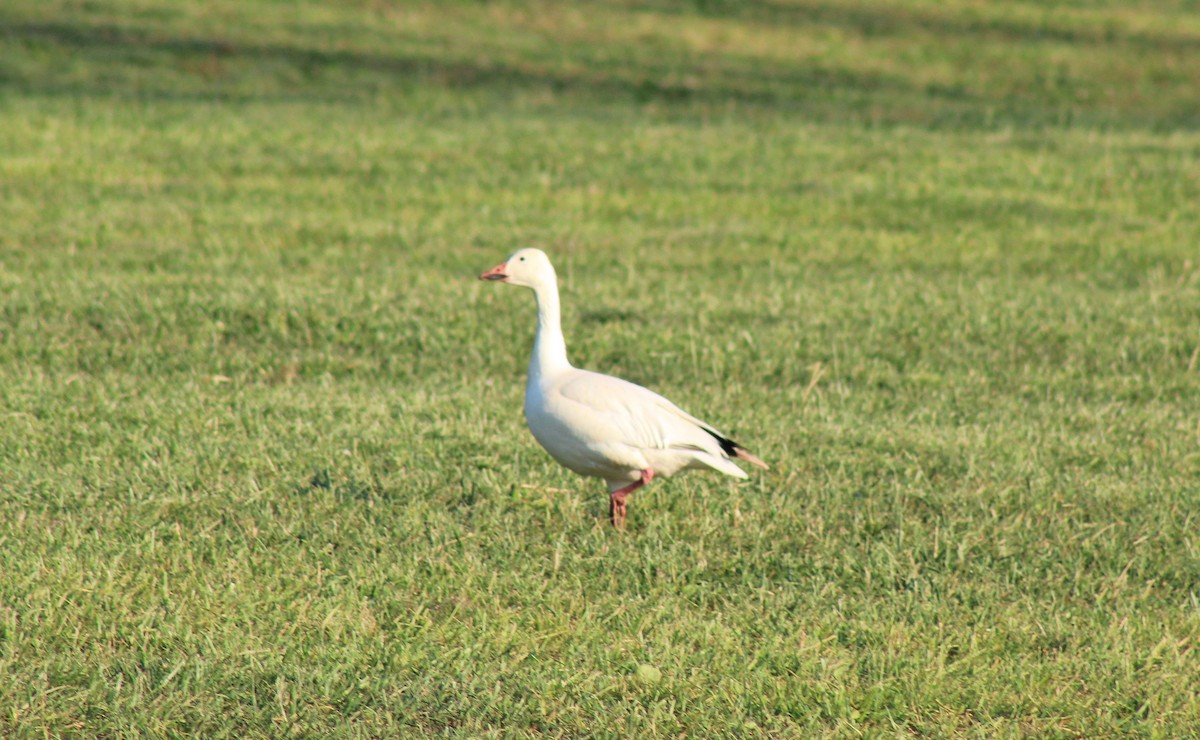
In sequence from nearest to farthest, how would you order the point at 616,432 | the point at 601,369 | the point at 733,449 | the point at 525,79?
the point at 616,432 < the point at 733,449 < the point at 601,369 < the point at 525,79

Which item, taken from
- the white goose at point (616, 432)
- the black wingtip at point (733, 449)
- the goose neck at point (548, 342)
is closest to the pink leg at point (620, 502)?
the white goose at point (616, 432)

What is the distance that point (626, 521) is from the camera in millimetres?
5969

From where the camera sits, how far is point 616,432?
5418 millimetres

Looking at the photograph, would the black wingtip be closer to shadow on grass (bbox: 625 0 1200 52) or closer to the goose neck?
the goose neck

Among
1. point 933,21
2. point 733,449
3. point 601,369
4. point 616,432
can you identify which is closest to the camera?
point 616,432

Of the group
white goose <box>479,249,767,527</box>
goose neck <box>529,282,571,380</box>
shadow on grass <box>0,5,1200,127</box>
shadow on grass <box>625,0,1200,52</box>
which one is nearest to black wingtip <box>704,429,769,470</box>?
white goose <box>479,249,767,527</box>

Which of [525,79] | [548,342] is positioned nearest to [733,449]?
[548,342]

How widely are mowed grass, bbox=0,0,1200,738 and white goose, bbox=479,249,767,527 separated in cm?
31

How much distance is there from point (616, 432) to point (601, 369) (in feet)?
10.3

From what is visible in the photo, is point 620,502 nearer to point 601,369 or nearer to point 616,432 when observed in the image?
point 616,432

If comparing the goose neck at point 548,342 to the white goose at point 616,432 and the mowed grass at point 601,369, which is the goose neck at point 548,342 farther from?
the mowed grass at point 601,369

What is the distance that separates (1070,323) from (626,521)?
4.78m

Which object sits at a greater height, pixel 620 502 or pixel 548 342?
pixel 548 342

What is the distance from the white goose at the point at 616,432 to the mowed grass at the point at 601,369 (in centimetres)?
31
